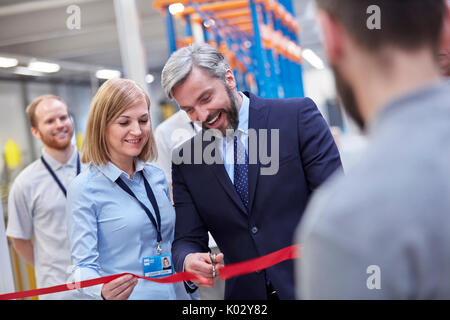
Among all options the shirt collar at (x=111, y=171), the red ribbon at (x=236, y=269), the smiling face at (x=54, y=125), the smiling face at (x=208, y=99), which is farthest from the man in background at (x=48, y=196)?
the smiling face at (x=208, y=99)

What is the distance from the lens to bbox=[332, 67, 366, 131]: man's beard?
0.77m

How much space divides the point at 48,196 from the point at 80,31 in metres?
6.61

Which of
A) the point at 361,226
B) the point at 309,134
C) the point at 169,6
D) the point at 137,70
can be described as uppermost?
the point at 169,6

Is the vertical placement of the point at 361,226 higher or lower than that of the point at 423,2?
lower

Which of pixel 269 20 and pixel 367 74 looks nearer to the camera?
pixel 367 74

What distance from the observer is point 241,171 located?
182 cm

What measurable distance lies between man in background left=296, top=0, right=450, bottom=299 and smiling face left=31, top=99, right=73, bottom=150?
8.52ft

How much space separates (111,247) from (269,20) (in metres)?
4.41

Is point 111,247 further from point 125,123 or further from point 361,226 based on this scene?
point 361,226

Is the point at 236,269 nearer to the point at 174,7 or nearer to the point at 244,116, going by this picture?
the point at 244,116

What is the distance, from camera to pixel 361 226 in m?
0.65
